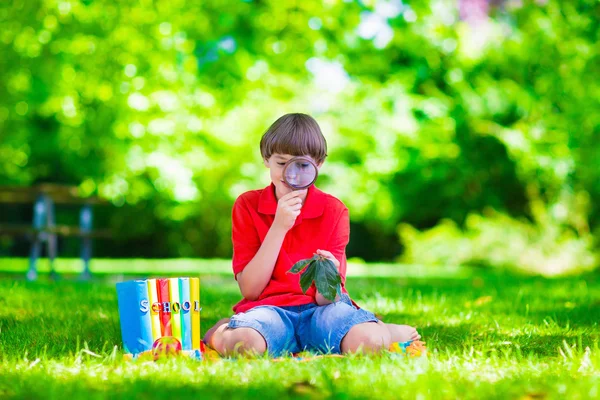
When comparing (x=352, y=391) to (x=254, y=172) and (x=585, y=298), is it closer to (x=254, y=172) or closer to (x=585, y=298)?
(x=585, y=298)

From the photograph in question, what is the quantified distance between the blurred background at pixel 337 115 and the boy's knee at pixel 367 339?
6981 mm

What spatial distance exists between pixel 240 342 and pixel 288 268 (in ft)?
1.42

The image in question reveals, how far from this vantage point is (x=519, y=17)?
1360 cm

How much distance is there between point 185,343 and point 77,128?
8.79 m

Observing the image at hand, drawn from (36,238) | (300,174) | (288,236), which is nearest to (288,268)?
(288,236)

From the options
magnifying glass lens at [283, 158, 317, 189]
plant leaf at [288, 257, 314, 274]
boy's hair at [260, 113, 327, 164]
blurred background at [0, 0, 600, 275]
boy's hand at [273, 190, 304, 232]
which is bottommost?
plant leaf at [288, 257, 314, 274]

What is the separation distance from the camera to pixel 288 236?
3115 millimetres

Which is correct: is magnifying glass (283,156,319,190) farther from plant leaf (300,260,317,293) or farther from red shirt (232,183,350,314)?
plant leaf (300,260,317,293)

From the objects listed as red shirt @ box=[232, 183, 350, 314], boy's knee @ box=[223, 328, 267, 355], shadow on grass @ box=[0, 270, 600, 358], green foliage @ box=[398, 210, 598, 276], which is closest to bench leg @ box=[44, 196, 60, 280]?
shadow on grass @ box=[0, 270, 600, 358]

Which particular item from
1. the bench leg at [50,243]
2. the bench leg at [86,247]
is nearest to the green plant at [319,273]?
the bench leg at [50,243]

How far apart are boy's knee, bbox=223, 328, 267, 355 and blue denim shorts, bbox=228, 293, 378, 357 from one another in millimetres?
21

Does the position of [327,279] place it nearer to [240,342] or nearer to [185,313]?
[240,342]

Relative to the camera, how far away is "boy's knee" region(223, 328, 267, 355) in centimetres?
273

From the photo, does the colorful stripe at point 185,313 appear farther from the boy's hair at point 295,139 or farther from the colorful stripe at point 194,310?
the boy's hair at point 295,139
